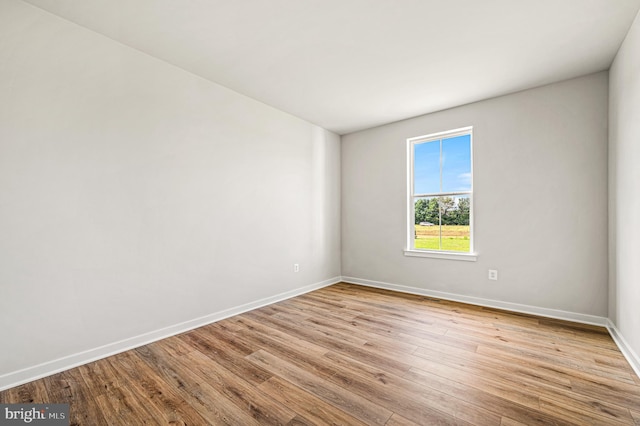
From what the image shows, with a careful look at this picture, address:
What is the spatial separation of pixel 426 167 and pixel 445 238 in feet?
3.62

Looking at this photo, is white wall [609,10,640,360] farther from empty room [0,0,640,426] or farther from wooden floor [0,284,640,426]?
wooden floor [0,284,640,426]

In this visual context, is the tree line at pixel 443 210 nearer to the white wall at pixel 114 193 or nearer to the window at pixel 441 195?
the window at pixel 441 195

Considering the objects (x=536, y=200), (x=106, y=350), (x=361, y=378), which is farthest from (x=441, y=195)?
(x=106, y=350)

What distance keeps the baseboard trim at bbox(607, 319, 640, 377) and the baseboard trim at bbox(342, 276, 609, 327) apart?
0.17 meters

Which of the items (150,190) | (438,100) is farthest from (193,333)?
(438,100)

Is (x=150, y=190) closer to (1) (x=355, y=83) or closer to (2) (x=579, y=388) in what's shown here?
(1) (x=355, y=83)

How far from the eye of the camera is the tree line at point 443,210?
387cm

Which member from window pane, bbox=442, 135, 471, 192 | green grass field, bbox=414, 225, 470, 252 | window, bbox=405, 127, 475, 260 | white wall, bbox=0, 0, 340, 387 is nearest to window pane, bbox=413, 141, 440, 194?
window, bbox=405, 127, 475, 260

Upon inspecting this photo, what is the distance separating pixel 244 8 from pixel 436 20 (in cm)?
145

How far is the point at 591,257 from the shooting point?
2965 millimetres

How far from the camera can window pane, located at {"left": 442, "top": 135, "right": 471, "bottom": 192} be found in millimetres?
3863

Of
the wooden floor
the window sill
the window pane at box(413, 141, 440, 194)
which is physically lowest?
the wooden floor

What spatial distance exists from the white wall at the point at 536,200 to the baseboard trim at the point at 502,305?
0.05 m

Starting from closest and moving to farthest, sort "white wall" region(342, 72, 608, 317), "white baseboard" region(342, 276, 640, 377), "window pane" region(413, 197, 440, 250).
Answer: "white baseboard" region(342, 276, 640, 377) → "white wall" region(342, 72, 608, 317) → "window pane" region(413, 197, 440, 250)
